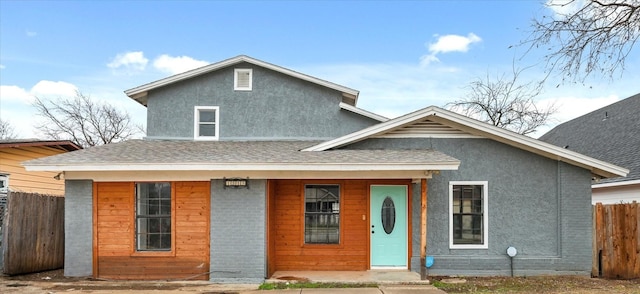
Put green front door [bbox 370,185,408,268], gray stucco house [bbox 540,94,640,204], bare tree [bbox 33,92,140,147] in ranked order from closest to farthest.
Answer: green front door [bbox 370,185,408,268], gray stucco house [bbox 540,94,640,204], bare tree [bbox 33,92,140,147]

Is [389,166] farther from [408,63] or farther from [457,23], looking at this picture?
[408,63]

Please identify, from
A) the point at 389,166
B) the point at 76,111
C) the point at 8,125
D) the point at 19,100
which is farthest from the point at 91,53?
the point at 8,125

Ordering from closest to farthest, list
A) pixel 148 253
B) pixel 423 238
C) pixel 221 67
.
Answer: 1. pixel 423 238
2. pixel 148 253
3. pixel 221 67

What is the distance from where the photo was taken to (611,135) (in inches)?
776

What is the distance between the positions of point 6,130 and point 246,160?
4100 centimetres

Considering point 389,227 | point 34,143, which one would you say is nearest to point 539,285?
point 389,227

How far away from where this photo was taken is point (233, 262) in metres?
10.7

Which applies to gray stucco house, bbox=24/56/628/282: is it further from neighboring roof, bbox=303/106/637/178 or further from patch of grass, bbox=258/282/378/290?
patch of grass, bbox=258/282/378/290

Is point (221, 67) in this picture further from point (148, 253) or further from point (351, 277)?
point (351, 277)

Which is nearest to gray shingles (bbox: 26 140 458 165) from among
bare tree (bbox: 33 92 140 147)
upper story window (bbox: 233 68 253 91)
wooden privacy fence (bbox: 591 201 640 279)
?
upper story window (bbox: 233 68 253 91)

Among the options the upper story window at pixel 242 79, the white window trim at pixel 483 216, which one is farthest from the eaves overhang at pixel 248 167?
the upper story window at pixel 242 79

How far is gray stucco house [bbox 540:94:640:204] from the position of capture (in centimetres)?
1554

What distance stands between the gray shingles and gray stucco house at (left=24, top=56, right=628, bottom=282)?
0.13ft

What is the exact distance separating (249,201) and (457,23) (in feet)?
28.8
